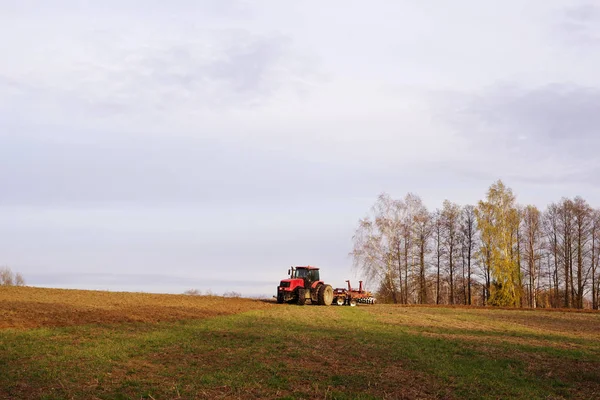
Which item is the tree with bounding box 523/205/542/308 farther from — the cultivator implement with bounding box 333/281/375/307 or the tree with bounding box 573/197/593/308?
the cultivator implement with bounding box 333/281/375/307

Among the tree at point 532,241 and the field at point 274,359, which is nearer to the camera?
the field at point 274,359

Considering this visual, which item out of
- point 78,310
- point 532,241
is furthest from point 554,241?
point 78,310

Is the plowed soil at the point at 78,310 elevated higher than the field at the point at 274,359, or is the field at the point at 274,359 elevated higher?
the plowed soil at the point at 78,310

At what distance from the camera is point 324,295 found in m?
47.3

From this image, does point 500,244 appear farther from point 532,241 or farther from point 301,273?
point 301,273

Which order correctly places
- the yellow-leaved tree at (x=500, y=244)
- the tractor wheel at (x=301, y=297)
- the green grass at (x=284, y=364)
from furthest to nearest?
the yellow-leaved tree at (x=500, y=244) < the tractor wheel at (x=301, y=297) < the green grass at (x=284, y=364)

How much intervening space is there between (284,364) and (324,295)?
31135 mm

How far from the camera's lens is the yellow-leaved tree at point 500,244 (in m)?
64.8

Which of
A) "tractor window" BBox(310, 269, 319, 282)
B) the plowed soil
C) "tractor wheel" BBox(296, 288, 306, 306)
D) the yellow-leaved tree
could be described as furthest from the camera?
the yellow-leaved tree

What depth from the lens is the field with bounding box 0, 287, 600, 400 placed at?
13523 mm

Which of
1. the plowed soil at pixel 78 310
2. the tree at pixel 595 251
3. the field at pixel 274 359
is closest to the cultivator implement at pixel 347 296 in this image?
the plowed soil at pixel 78 310

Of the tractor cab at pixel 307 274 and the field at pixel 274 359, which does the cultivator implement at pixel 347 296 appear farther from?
the field at pixel 274 359

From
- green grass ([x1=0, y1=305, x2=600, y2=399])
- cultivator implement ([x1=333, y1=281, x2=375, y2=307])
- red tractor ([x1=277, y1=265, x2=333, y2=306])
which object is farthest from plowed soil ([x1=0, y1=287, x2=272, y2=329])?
cultivator implement ([x1=333, y1=281, x2=375, y2=307])

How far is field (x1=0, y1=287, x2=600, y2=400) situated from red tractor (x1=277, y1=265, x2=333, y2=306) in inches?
705
